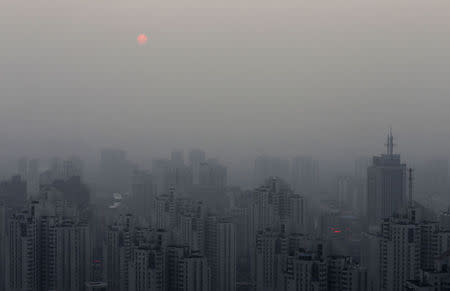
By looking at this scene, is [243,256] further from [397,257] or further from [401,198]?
[401,198]

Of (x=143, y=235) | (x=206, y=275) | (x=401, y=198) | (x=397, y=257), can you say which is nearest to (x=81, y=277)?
(x=143, y=235)

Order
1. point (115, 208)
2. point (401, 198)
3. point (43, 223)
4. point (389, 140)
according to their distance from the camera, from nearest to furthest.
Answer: point (43, 223) < point (115, 208) < point (401, 198) < point (389, 140)

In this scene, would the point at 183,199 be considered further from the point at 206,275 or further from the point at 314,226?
the point at 206,275

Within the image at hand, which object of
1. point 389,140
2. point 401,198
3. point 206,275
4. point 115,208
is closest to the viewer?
point 206,275

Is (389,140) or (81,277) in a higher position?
(389,140)

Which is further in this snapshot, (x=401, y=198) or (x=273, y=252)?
(x=401, y=198)

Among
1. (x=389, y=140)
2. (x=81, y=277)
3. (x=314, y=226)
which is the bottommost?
(x=81, y=277)
